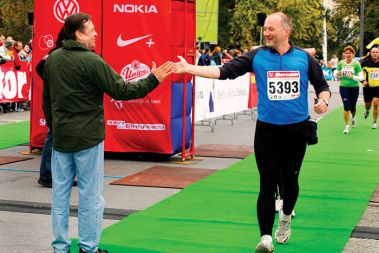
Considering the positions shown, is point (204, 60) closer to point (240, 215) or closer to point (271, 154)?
point (240, 215)

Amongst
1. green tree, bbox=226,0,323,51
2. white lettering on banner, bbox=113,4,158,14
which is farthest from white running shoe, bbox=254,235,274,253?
green tree, bbox=226,0,323,51

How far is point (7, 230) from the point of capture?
24.2ft

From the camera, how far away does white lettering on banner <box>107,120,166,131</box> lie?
40.6ft

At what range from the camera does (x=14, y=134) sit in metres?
16.7

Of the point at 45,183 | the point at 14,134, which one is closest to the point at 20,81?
the point at 14,134

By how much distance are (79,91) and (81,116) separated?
0.19 meters

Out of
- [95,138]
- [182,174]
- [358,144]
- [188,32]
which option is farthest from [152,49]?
[95,138]

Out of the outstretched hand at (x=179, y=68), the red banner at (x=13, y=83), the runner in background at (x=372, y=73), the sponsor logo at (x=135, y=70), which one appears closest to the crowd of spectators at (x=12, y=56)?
the red banner at (x=13, y=83)

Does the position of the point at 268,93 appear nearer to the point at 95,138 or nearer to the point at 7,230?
the point at 95,138

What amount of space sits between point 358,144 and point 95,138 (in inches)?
402

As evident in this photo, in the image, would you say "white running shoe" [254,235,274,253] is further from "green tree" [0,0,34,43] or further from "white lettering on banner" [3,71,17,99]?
"green tree" [0,0,34,43]

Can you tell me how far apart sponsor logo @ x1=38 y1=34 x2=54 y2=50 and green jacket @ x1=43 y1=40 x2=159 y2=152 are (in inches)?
279

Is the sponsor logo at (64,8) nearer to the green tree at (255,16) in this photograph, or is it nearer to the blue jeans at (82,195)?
the blue jeans at (82,195)

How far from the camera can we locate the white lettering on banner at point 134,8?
480 inches
